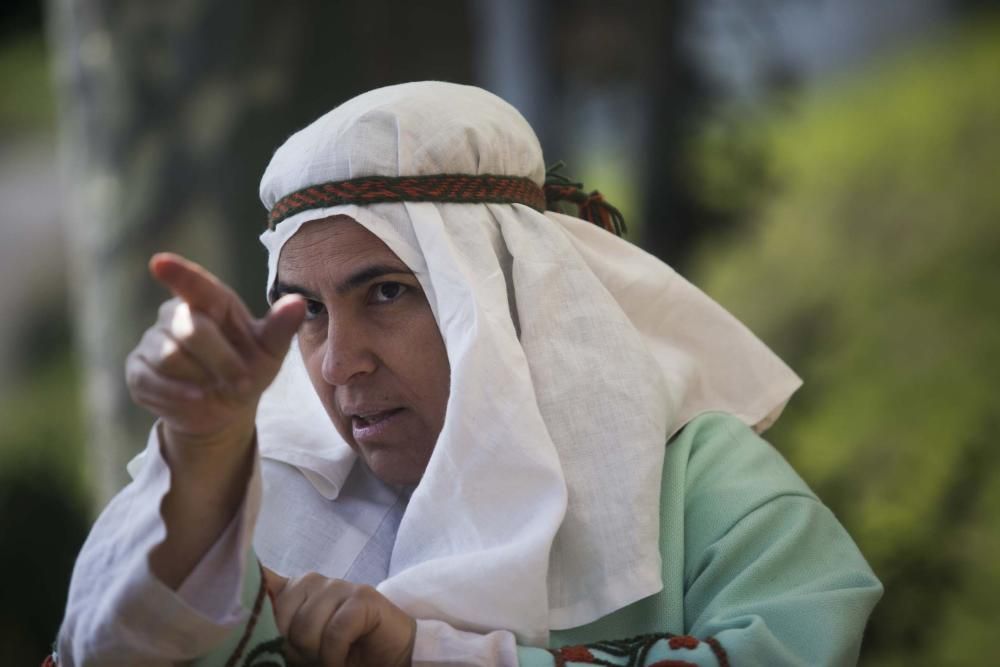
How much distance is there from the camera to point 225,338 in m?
1.48

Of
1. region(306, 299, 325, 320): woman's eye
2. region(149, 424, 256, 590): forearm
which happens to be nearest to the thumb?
region(149, 424, 256, 590): forearm

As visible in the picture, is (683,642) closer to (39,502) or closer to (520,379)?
(520,379)

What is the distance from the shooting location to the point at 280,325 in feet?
4.82

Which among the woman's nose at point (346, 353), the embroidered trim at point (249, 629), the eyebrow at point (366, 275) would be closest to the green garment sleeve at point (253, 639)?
the embroidered trim at point (249, 629)

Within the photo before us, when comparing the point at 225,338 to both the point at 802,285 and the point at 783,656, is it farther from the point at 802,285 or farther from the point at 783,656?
the point at 802,285

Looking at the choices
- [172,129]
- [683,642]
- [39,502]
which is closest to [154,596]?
[683,642]

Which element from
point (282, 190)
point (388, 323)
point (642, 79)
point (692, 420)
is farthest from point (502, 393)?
point (642, 79)

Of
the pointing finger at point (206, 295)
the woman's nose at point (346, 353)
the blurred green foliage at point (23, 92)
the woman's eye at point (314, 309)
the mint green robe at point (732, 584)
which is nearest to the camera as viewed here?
the pointing finger at point (206, 295)

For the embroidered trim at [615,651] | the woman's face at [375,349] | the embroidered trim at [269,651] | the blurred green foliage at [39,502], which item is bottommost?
the blurred green foliage at [39,502]

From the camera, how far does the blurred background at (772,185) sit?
4.67m

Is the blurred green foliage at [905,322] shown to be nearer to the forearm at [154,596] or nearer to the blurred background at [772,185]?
the blurred background at [772,185]

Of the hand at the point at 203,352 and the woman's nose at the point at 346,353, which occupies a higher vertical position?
the hand at the point at 203,352

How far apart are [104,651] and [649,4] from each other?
4.50 metres

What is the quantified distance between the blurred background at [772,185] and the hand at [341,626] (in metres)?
2.92
